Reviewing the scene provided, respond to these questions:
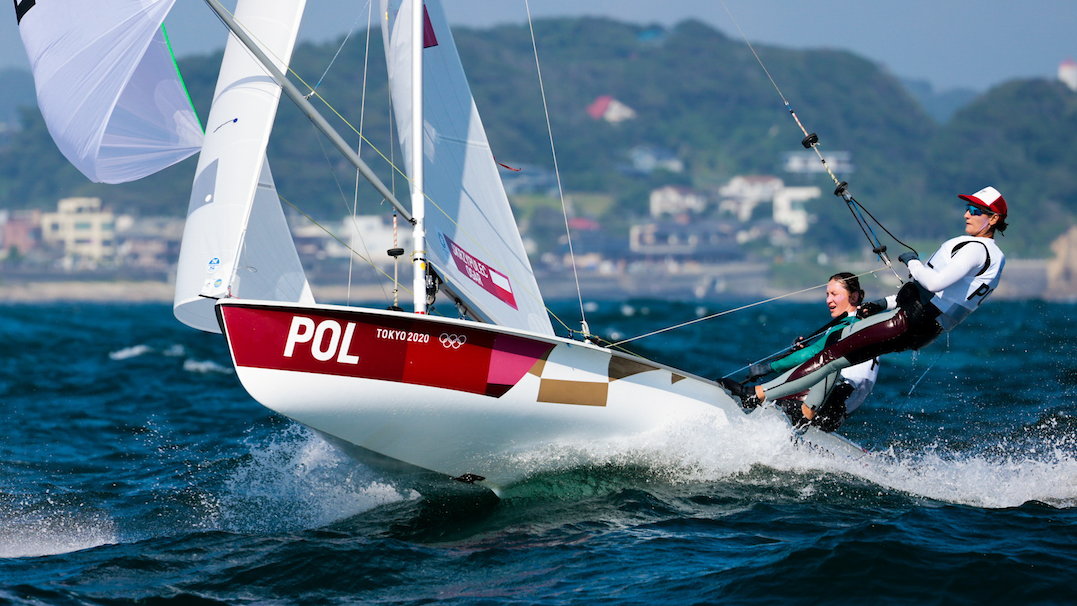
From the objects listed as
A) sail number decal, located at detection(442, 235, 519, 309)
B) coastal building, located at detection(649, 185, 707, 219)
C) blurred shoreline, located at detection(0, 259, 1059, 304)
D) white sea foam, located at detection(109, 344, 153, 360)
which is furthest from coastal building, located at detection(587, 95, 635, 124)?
sail number decal, located at detection(442, 235, 519, 309)

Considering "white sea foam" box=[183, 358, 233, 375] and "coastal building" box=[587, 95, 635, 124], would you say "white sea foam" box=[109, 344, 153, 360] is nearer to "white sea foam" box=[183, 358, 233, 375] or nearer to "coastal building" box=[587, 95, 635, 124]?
"white sea foam" box=[183, 358, 233, 375]

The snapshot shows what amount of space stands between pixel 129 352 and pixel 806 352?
13237mm

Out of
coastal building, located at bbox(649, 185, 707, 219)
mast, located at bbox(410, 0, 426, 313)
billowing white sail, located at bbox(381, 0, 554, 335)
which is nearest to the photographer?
mast, located at bbox(410, 0, 426, 313)

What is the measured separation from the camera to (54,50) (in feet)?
22.0

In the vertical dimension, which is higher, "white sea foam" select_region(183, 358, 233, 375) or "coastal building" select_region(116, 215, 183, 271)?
"coastal building" select_region(116, 215, 183, 271)

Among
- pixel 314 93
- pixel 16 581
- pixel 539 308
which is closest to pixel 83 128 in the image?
pixel 314 93

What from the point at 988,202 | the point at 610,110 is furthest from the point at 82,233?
the point at 988,202

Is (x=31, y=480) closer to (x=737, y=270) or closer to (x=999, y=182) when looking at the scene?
(x=737, y=270)

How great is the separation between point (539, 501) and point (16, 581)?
9.24 ft

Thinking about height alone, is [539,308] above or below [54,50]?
below

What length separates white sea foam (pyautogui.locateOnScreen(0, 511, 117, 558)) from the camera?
623cm

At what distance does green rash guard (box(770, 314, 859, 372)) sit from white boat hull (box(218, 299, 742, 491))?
550mm

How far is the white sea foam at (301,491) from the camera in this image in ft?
22.1

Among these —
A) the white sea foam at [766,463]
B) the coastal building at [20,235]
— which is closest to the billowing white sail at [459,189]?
the white sea foam at [766,463]
